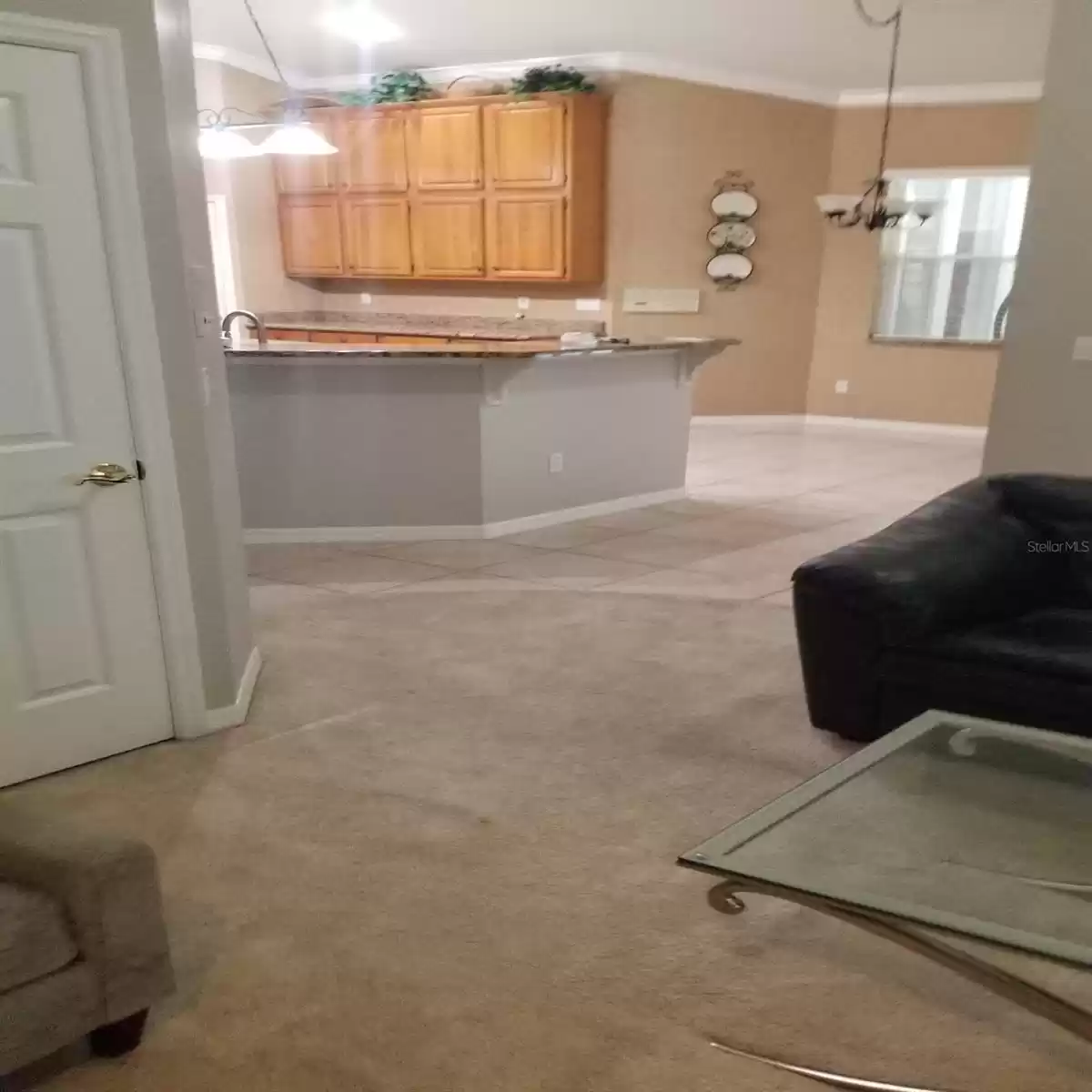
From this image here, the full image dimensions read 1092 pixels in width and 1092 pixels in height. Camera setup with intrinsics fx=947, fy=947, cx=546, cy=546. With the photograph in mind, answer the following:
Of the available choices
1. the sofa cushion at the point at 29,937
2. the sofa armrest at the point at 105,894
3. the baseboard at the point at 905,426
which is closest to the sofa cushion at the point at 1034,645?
the sofa armrest at the point at 105,894

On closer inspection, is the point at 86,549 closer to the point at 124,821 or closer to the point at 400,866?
the point at 124,821

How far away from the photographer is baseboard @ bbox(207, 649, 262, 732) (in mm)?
2945

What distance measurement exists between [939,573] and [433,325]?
20.9 feet

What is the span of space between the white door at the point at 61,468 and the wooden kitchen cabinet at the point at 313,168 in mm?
6134

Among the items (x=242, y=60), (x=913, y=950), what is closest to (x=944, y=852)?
(x=913, y=950)

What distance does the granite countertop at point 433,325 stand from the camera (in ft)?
24.9

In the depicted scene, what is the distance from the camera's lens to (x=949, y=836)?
1.75 m

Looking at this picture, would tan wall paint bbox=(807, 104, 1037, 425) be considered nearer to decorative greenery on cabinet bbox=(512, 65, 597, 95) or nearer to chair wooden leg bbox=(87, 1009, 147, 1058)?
decorative greenery on cabinet bbox=(512, 65, 597, 95)

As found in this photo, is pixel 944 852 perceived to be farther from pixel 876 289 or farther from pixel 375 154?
pixel 375 154

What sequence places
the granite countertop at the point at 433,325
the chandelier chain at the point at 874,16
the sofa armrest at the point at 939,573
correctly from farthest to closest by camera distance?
the granite countertop at the point at 433,325, the chandelier chain at the point at 874,16, the sofa armrest at the point at 939,573

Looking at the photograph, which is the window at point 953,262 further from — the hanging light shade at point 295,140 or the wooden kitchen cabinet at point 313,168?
the hanging light shade at point 295,140

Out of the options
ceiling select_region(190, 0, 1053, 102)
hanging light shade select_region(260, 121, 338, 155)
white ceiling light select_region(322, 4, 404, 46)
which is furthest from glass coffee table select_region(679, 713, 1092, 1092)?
white ceiling light select_region(322, 4, 404, 46)

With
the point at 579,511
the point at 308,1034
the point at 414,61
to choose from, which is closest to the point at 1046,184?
the point at 579,511

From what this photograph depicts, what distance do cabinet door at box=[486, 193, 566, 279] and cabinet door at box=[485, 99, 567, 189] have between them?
0.13m
